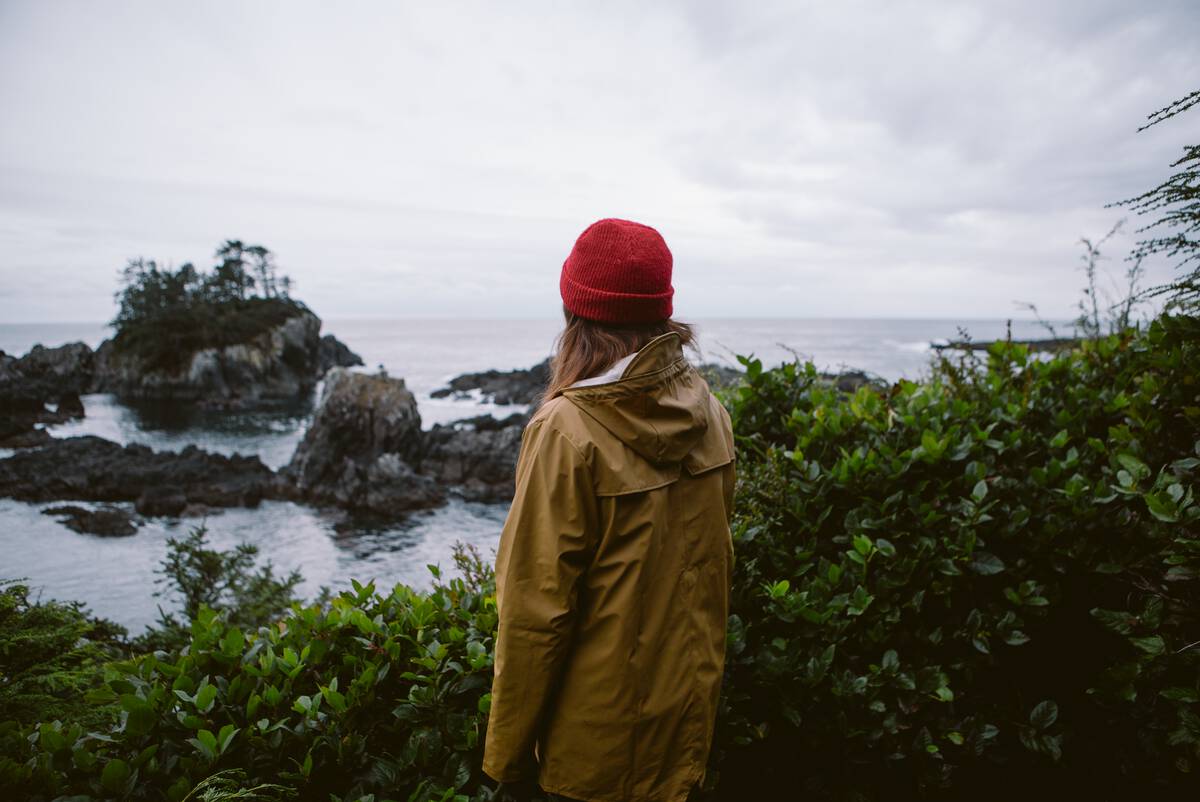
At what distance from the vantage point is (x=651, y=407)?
1.64 m

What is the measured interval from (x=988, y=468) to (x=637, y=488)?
6.90 ft

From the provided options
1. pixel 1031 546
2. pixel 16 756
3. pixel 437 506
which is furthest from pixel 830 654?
pixel 437 506

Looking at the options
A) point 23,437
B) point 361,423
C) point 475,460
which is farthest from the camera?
point 23,437

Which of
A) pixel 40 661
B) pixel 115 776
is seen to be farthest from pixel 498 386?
pixel 115 776

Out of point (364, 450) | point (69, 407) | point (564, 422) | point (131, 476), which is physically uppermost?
point (564, 422)

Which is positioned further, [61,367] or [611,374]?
[61,367]

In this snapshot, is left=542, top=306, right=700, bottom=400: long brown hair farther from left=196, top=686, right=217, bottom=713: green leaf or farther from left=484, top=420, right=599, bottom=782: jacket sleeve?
left=196, top=686, right=217, bottom=713: green leaf

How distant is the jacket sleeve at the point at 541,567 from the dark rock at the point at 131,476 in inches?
986

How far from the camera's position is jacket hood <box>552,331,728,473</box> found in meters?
1.62

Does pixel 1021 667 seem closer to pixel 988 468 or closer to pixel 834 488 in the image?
pixel 988 468

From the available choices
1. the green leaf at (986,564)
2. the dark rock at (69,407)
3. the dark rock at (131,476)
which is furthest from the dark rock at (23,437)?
the green leaf at (986,564)

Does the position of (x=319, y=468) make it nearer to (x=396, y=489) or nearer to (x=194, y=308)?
(x=396, y=489)

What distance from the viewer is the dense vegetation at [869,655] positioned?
188 cm

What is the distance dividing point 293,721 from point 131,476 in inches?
1108
